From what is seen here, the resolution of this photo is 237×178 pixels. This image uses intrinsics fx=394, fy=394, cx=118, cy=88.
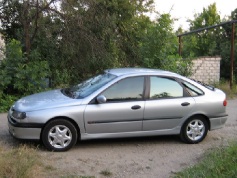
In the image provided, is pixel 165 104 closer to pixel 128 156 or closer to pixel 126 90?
pixel 126 90

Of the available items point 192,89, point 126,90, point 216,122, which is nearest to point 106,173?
point 126,90

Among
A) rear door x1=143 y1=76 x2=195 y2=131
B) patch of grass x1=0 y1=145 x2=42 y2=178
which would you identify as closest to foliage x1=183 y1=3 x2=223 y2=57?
rear door x1=143 y1=76 x2=195 y2=131

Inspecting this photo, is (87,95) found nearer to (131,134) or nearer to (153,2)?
(131,134)

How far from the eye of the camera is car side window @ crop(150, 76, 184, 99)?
7371 millimetres

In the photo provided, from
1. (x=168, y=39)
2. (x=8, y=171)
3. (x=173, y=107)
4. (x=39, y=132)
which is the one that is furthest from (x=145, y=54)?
(x=8, y=171)

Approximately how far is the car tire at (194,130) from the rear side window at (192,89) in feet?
1.52

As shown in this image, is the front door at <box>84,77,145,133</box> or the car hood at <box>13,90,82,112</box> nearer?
the car hood at <box>13,90,82,112</box>

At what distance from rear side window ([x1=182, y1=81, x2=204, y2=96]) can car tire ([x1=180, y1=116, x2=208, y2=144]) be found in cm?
46

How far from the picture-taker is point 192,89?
7641mm

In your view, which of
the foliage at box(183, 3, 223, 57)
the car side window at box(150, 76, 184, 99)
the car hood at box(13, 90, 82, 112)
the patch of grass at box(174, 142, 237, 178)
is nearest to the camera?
the patch of grass at box(174, 142, 237, 178)

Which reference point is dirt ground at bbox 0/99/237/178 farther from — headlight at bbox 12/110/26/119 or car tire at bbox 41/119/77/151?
headlight at bbox 12/110/26/119

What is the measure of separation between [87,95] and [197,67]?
9.50 m

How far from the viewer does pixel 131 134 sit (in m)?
7.14

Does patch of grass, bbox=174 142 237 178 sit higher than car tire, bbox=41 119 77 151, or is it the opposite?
car tire, bbox=41 119 77 151
